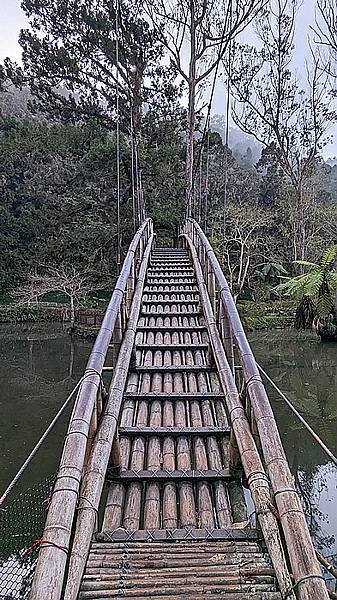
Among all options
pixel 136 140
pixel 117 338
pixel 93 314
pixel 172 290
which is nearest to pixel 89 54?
pixel 136 140

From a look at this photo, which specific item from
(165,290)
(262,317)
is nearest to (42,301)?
(262,317)

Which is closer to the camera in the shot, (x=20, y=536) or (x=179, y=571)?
(x=179, y=571)

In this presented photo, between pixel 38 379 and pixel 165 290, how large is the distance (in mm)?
4424

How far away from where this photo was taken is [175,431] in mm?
2498

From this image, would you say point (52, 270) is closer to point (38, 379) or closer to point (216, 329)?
point (38, 379)

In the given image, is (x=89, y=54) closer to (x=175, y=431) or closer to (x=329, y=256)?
(x=329, y=256)

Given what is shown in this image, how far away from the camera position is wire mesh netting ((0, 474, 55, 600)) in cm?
370

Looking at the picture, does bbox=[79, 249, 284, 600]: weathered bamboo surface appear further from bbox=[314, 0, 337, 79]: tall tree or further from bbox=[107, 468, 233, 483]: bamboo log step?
bbox=[314, 0, 337, 79]: tall tree

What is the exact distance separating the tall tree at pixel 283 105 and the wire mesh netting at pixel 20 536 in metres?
9.36

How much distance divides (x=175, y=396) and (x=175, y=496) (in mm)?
811

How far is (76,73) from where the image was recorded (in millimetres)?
12891

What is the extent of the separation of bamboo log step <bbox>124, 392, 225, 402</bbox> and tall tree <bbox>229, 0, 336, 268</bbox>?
10231 millimetres

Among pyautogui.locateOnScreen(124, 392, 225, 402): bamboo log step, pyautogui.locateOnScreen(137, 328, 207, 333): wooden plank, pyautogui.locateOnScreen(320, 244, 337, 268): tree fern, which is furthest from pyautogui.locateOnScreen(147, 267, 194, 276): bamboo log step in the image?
pyautogui.locateOnScreen(320, 244, 337, 268): tree fern

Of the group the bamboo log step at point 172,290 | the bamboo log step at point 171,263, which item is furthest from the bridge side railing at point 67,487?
the bamboo log step at point 171,263
